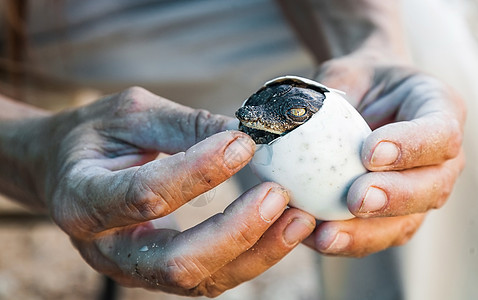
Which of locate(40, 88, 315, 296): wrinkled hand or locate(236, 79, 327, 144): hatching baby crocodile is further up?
locate(236, 79, 327, 144): hatching baby crocodile

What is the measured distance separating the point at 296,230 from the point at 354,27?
2.60ft

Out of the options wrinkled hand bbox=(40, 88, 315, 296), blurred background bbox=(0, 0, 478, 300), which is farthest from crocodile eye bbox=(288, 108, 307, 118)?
blurred background bbox=(0, 0, 478, 300)

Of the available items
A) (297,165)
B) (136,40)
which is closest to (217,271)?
(297,165)

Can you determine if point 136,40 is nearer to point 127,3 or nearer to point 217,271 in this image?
point 127,3

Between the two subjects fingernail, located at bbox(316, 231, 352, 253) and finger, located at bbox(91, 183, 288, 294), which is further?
fingernail, located at bbox(316, 231, 352, 253)

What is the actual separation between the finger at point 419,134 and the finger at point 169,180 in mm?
212

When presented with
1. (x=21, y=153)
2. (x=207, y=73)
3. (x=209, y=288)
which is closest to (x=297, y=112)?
(x=209, y=288)

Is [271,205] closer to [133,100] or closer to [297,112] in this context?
[297,112]

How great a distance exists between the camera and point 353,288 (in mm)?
1479

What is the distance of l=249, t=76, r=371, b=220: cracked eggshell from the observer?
33.9 inches

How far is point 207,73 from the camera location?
2020 millimetres

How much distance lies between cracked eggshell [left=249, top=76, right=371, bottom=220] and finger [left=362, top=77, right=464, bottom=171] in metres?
0.03

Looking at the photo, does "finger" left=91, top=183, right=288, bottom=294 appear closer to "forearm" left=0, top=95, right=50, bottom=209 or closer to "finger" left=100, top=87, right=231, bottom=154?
"finger" left=100, top=87, right=231, bottom=154

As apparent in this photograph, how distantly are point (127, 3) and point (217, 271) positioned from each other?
1166 millimetres
